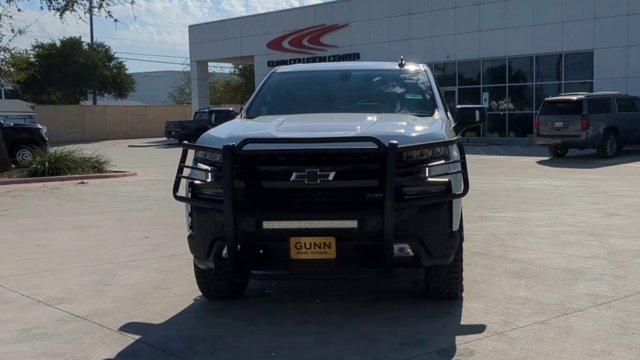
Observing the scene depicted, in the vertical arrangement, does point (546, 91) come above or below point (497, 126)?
above

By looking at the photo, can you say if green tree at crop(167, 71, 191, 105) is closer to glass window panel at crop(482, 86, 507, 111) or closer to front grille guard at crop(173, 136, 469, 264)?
glass window panel at crop(482, 86, 507, 111)

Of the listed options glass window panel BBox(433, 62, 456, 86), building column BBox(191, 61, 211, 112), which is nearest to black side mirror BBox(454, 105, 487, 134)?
Answer: glass window panel BBox(433, 62, 456, 86)

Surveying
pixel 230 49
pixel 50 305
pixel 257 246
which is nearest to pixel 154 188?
pixel 50 305

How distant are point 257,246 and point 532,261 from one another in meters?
3.34

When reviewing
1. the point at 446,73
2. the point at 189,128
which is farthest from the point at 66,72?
the point at 446,73

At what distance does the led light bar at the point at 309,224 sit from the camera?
471cm

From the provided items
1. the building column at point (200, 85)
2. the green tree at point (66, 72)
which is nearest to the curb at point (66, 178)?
the building column at point (200, 85)

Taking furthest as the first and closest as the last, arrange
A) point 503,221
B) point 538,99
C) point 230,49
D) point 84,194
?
point 230,49
point 538,99
point 84,194
point 503,221

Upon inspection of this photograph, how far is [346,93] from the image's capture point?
6.33m

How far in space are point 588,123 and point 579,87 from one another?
822 cm

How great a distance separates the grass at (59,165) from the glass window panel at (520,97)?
17420mm

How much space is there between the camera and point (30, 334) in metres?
5.13

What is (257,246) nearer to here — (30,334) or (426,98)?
(30,334)

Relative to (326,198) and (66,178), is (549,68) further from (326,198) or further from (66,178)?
(326,198)
